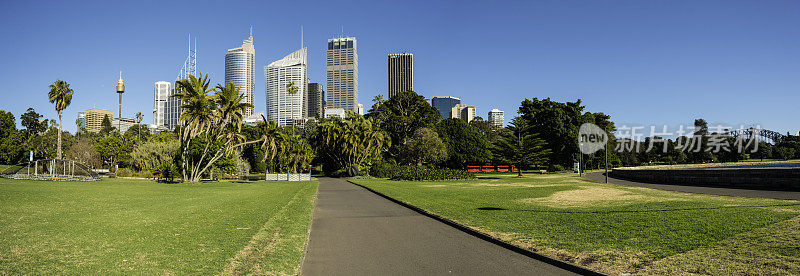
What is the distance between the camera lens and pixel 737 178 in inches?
843

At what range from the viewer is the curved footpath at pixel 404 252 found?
243 inches

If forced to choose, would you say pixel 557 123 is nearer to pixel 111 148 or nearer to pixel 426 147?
pixel 426 147

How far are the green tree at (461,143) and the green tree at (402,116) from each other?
12.2 ft

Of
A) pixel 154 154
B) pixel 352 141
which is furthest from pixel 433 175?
pixel 154 154

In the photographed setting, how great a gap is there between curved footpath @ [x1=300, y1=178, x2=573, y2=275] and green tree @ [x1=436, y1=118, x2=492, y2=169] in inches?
2080

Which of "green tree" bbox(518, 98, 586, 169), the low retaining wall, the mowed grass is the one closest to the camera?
the mowed grass

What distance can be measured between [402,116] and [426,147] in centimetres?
1157

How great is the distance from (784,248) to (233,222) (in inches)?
439

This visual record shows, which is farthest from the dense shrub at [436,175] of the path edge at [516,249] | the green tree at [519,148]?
the path edge at [516,249]

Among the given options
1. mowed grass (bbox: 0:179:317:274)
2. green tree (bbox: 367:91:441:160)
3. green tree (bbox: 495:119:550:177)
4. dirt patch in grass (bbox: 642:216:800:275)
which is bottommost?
mowed grass (bbox: 0:179:317:274)

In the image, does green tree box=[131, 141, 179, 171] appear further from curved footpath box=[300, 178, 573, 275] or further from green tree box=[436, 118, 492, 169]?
curved footpath box=[300, 178, 573, 275]

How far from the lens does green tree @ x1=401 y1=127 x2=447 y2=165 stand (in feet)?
172

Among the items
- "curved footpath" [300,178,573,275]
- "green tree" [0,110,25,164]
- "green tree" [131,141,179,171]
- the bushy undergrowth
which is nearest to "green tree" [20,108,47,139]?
"green tree" [0,110,25,164]

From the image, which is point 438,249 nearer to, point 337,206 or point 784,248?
point 784,248
